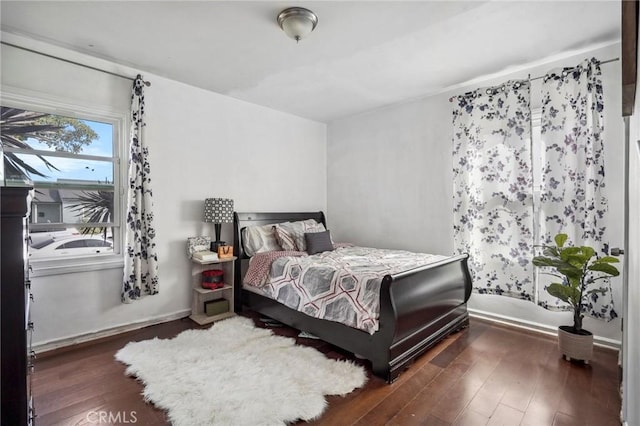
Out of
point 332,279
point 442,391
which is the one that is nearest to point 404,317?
point 442,391

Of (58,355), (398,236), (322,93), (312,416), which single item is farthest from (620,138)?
(58,355)

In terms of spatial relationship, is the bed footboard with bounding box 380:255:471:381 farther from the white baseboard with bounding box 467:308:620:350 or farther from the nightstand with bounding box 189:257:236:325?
the nightstand with bounding box 189:257:236:325

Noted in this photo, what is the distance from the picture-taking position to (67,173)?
8.94 ft

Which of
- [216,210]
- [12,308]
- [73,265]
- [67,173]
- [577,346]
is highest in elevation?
[67,173]

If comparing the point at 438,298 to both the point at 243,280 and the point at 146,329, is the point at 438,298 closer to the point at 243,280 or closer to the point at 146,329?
the point at 243,280

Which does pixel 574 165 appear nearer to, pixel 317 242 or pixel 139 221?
pixel 317 242

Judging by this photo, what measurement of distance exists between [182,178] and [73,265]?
4.17ft

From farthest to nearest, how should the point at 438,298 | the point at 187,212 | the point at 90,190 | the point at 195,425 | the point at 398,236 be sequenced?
1. the point at 398,236
2. the point at 187,212
3. the point at 90,190
4. the point at 438,298
5. the point at 195,425

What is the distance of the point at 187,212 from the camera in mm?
3393

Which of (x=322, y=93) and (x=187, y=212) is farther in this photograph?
(x=322, y=93)

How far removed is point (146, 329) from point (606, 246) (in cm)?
429

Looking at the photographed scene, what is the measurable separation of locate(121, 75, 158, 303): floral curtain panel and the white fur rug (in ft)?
1.85

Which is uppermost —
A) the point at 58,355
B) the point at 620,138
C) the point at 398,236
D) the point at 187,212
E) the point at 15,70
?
the point at 15,70

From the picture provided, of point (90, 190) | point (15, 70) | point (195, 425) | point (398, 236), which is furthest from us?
point (398, 236)
